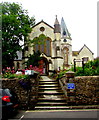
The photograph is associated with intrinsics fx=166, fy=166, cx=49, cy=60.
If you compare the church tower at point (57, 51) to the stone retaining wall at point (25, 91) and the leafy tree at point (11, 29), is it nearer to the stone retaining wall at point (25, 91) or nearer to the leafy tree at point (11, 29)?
the leafy tree at point (11, 29)

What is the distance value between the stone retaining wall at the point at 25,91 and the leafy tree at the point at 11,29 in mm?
14521

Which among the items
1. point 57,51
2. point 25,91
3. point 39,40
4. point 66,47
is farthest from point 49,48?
point 25,91

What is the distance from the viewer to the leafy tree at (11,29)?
82.2ft

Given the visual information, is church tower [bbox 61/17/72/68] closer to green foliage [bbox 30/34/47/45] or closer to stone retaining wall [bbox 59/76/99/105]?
green foliage [bbox 30/34/47/45]

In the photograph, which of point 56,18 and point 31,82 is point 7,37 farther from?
point 31,82

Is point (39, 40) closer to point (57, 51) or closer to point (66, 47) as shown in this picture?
point (57, 51)

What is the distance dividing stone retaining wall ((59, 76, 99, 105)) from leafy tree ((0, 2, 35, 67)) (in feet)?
52.5

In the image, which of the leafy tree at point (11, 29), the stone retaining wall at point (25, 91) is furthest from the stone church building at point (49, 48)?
the stone retaining wall at point (25, 91)

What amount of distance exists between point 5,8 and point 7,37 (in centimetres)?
488

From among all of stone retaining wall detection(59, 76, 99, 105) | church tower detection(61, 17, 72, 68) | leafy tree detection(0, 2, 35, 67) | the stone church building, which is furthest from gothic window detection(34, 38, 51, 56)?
stone retaining wall detection(59, 76, 99, 105)

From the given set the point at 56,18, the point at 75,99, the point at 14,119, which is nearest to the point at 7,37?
the point at 56,18

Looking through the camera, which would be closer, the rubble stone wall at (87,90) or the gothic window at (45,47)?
the rubble stone wall at (87,90)

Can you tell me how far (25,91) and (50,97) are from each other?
79.0 inches

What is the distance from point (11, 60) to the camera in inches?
1069
